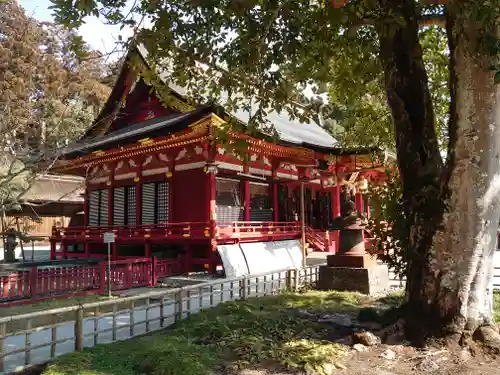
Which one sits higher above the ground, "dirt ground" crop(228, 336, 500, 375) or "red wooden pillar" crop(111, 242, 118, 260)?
"red wooden pillar" crop(111, 242, 118, 260)

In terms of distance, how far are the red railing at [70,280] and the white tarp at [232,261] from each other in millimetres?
1960

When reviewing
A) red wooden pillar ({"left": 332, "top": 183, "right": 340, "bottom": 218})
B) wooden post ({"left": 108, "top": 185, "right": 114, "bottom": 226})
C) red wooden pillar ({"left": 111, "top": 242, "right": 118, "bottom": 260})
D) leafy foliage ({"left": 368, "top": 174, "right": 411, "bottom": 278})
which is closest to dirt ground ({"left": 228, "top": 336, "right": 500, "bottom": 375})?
leafy foliage ({"left": 368, "top": 174, "right": 411, "bottom": 278})

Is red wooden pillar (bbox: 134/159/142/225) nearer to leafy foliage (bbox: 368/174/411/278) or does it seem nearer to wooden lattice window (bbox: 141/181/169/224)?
wooden lattice window (bbox: 141/181/169/224)

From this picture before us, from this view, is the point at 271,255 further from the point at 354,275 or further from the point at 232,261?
the point at 354,275

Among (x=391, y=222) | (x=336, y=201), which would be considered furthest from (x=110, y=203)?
(x=391, y=222)

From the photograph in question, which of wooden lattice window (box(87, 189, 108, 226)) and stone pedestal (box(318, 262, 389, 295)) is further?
wooden lattice window (box(87, 189, 108, 226))

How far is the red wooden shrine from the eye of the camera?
13516 mm

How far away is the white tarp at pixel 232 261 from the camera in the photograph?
1250 cm

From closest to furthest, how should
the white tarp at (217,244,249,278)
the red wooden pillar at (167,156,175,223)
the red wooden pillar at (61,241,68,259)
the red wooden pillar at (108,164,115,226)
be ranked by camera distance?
the white tarp at (217,244,249,278), the red wooden pillar at (167,156,175,223), the red wooden pillar at (108,164,115,226), the red wooden pillar at (61,241,68,259)

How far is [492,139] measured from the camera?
483cm

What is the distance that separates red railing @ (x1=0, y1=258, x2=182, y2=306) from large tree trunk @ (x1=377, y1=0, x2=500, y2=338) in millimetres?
7963

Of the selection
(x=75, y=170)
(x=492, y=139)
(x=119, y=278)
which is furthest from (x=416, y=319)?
(x=75, y=170)

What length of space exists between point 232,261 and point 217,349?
7841mm

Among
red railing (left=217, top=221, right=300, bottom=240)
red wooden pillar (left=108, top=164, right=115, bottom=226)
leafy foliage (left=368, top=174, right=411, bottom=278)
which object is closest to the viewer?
leafy foliage (left=368, top=174, right=411, bottom=278)
